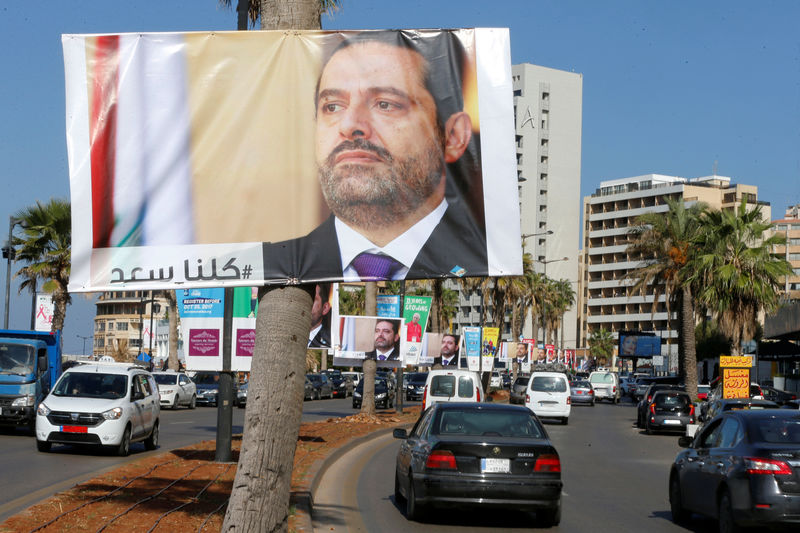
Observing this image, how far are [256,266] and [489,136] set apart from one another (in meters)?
2.03

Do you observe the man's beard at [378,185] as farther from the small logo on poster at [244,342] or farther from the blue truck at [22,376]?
the blue truck at [22,376]

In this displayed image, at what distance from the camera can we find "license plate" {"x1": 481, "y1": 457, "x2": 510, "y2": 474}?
1277 cm

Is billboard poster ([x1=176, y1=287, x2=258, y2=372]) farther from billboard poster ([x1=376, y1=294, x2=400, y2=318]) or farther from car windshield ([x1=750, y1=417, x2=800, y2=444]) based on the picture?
billboard poster ([x1=376, y1=294, x2=400, y2=318])

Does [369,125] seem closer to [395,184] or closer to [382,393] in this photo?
[395,184]

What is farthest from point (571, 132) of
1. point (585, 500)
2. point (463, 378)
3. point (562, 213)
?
point (585, 500)

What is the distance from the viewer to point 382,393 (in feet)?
183

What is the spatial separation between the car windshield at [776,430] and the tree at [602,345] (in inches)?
5473

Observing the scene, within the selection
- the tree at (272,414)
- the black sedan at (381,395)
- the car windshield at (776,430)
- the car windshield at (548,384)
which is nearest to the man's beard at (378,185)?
the tree at (272,414)

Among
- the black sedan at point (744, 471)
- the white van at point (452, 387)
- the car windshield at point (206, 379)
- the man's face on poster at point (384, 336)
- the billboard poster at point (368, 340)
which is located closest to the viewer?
the black sedan at point (744, 471)

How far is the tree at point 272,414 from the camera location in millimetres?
7723

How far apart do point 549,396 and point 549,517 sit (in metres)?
27.9

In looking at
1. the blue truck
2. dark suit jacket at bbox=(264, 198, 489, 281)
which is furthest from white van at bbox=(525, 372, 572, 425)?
dark suit jacket at bbox=(264, 198, 489, 281)

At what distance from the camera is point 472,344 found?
2016 inches

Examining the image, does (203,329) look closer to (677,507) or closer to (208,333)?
(208,333)
